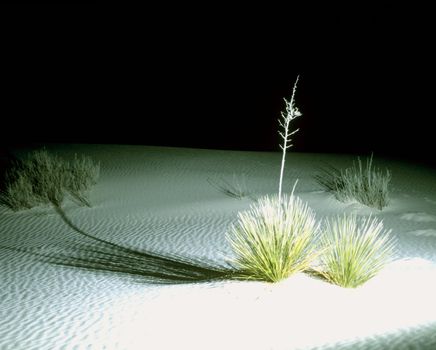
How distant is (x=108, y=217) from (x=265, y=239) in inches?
263

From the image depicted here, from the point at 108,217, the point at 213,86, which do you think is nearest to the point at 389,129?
the point at 213,86

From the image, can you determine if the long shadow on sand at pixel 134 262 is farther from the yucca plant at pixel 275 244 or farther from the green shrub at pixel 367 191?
the green shrub at pixel 367 191

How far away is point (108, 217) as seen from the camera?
12.5 metres

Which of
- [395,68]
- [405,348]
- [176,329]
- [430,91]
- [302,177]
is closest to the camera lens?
[405,348]

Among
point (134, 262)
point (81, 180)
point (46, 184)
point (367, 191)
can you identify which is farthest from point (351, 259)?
point (81, 180)

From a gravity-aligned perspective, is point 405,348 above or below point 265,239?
below

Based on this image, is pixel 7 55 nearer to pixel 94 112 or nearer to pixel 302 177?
pixel 94 112

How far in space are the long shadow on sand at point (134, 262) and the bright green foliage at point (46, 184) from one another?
12.7 feet

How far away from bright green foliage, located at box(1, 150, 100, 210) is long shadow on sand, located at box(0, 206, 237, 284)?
3.89m

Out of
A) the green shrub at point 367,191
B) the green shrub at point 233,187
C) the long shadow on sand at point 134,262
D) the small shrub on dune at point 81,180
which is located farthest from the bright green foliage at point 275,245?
the small shrub on dune at point 81,180

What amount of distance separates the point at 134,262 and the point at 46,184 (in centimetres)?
686

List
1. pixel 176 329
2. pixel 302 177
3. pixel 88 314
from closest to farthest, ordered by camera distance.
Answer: pixel 176 329 < pixel 88 314 < pixel 302 177

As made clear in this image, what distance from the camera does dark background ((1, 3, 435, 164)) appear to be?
112 feet

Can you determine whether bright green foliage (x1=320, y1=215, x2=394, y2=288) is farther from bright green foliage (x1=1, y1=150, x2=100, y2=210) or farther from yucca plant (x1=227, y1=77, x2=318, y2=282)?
bright green foliage (x1=1, y1=150, x2=100, y2=210)
